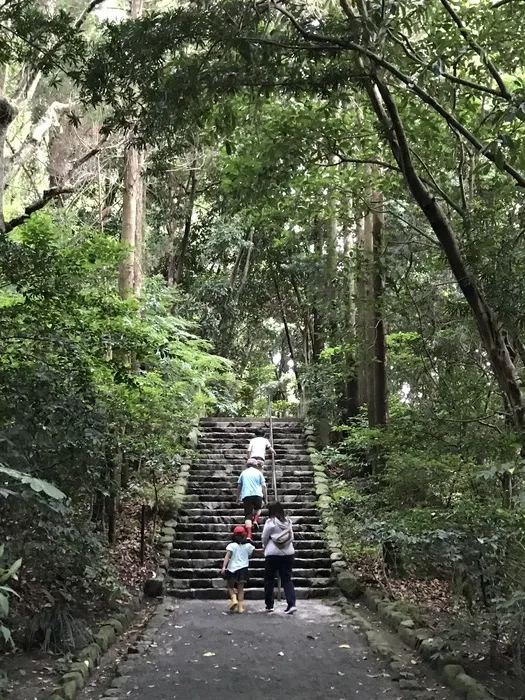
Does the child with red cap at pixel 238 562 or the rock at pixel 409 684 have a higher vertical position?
the child with red cap at pixel 238 562

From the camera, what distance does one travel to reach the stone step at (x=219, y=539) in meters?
9.80

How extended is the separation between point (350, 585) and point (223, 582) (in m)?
1.86

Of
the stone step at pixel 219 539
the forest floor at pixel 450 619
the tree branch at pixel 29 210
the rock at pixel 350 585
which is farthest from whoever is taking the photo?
the stone step at pixel 219 539

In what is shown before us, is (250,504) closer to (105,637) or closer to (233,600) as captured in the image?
(233,600)

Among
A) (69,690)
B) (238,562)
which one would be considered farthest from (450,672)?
(238,562)

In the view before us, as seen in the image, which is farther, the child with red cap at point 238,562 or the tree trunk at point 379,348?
the tree trunk at point 379,348

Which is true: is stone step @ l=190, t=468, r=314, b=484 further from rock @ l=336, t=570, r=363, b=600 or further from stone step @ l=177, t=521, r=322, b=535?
rock @ l=336, t=570, r=363, b=600

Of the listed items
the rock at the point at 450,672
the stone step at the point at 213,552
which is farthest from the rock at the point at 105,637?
the stone step at the point at 213,552

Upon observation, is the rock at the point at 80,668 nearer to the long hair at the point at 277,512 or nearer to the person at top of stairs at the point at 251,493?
the long hair at the point at 277,512

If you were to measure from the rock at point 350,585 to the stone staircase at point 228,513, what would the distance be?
0.27 metres

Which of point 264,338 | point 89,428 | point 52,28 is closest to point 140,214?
point 52,28

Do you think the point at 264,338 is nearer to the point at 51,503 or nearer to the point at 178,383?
the point at 178,383

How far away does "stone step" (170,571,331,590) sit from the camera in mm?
8758

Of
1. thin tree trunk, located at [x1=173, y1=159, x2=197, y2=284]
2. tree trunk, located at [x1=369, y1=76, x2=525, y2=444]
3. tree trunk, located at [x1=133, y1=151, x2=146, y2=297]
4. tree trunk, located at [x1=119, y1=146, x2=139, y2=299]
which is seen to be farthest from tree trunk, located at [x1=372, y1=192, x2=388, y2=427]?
thin tree trunk, located at [x1=173, y1=159, x2=197, y2=284]
